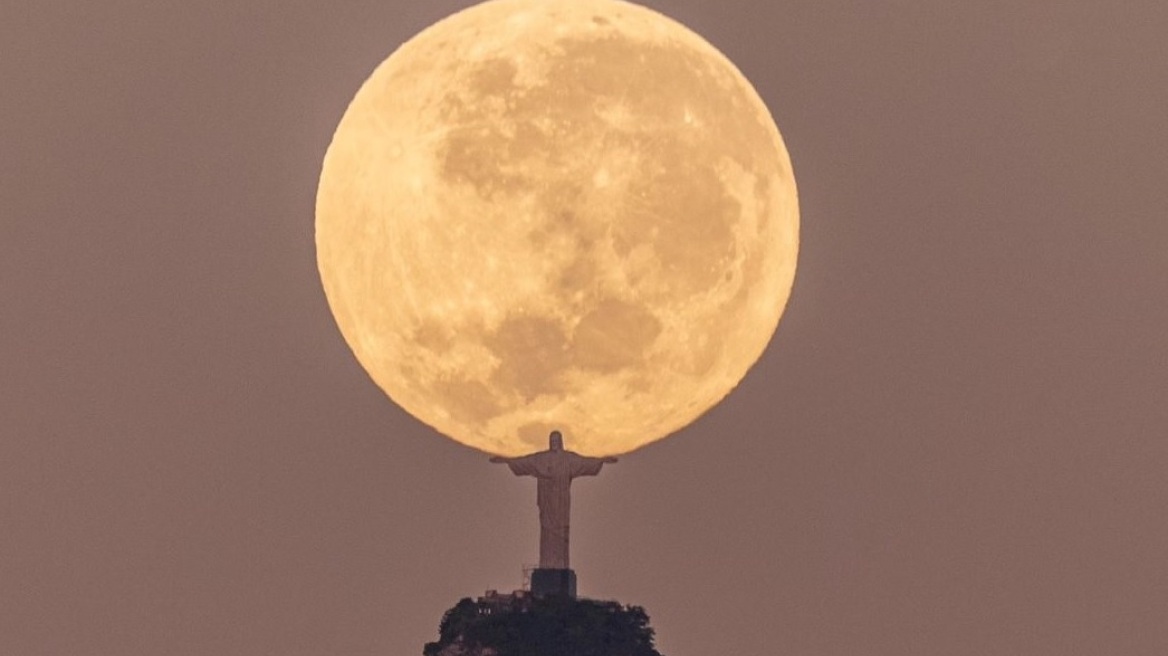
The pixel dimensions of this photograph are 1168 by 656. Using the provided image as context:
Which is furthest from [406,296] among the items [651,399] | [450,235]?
[651,399]

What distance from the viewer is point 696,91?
50875 millimetres

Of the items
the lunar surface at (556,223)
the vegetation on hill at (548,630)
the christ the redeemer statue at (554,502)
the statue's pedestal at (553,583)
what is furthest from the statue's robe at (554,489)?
the vegetation on hill at (548,630)

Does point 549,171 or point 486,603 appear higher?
point 549,171

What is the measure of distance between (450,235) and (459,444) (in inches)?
196

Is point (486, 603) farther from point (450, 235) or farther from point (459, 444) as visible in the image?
point (450, 235)

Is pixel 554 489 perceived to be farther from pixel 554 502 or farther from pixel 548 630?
pixel 548 630

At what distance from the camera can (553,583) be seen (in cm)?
5309

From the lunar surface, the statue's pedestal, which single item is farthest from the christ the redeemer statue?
the lunar surface

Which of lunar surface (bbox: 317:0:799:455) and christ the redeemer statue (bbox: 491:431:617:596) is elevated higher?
lunar surface (bbox: 317:0:799:455)

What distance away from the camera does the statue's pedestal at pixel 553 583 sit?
53031 mm

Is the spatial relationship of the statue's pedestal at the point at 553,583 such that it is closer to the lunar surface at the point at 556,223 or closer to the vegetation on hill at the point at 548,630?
the vegetation on hill at the point at 548,630

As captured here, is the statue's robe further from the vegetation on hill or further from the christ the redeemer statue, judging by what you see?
the vegetation on hill

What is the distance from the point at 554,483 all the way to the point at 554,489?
0.17 metres

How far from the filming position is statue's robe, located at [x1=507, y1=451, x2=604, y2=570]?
52.2 meters
